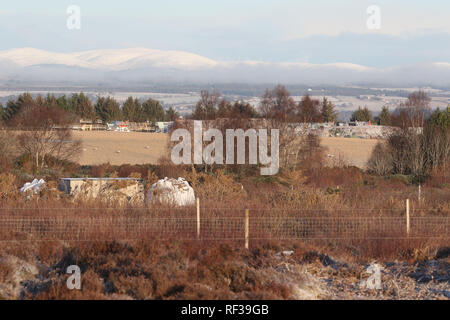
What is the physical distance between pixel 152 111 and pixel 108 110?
290 inches

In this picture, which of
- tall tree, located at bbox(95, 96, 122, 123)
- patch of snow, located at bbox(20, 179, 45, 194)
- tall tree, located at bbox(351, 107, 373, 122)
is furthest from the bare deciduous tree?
tall tree, located at bbox(351, 107, 373, 122)

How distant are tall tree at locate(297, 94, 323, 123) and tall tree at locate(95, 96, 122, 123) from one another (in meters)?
40.6

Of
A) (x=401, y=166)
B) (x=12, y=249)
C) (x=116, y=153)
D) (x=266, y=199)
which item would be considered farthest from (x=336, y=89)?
(x=12, y=249)

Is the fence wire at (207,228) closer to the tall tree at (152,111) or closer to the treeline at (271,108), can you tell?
the treeline at (271,108)

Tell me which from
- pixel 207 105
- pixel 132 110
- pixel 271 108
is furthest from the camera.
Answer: pixel 132 110

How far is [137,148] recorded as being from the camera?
49.3 meters

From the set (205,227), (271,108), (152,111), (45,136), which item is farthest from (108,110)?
Result: (205,227)

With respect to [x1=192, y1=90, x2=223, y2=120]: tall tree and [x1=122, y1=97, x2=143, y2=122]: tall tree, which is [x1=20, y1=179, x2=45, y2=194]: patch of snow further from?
[x1=122, y1=97, x2=143, y2=122]: tall tree

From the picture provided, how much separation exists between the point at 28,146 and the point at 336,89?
77.3 metres

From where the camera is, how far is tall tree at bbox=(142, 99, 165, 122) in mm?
82000

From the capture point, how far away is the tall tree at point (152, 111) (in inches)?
3228

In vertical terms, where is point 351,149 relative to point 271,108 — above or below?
below

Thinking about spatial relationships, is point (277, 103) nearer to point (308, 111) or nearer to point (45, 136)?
point (308, 111)
